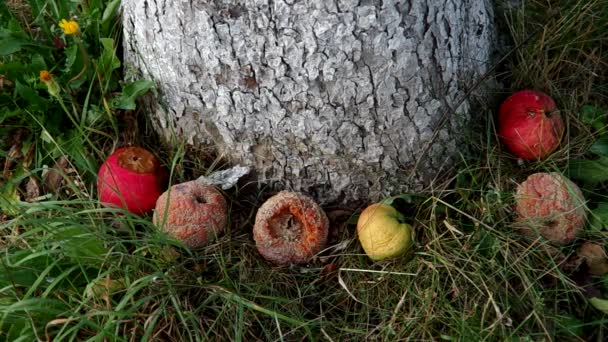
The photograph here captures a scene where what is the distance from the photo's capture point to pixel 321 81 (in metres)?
2.25

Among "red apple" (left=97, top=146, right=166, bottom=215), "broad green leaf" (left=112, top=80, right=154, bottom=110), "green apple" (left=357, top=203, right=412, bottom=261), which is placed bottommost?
"green apple" (left=357, top=203, right=412, bottom=261)

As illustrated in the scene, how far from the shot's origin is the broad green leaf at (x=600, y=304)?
6.73 ft

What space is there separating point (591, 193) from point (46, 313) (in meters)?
2.05

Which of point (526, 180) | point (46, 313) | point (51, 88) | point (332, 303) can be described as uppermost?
point (51, 88)

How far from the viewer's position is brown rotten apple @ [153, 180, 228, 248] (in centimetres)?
226

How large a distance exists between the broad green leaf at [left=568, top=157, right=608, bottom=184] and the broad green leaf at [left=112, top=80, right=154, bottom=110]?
1728 millimetres

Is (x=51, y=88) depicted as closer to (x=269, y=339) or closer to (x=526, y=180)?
(x=269, y=339)

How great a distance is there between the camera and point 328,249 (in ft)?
7.86

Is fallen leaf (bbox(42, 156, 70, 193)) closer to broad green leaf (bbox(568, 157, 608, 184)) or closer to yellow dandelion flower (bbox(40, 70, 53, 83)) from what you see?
yellow dandelion flower (bbox(40, 70, 53, 83))

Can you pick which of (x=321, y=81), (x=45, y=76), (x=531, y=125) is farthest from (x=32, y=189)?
(x=531, y=125)

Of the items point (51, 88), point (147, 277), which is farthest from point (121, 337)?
point (51, 88)

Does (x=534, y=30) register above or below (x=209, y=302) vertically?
above

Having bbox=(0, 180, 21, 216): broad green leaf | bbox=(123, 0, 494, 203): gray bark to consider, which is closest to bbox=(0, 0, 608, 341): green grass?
bbox=(0, 180, 21, 216): broad green leaf

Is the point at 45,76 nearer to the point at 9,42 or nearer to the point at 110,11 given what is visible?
the point at 9,42
